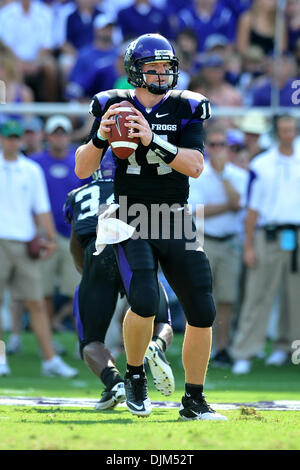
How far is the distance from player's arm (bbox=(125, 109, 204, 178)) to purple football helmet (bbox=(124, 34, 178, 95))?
0.27 m

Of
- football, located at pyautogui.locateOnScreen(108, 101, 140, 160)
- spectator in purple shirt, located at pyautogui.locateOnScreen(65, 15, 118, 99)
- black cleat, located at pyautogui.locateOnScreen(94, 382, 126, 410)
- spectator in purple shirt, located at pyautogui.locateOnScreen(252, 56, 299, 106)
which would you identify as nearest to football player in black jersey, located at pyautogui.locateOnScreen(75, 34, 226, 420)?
football, located at pyautogui.locateOnScreen(108, 101, 140, 160)

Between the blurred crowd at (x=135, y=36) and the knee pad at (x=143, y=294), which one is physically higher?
the blurred crowd at (x=135, y=36)

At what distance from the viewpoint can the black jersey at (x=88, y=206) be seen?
6719 millimetres

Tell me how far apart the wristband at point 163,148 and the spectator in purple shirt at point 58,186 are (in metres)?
5.31

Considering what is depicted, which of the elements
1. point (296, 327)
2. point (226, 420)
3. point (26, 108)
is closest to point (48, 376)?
point (296, 327)

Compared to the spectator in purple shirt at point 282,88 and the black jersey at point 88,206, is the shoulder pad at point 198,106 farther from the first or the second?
the spectator in purple shirt at point 282,88

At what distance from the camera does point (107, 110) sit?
17.9 ft

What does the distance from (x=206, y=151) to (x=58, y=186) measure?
1.70m

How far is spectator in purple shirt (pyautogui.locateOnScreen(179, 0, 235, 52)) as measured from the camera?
13188 mm

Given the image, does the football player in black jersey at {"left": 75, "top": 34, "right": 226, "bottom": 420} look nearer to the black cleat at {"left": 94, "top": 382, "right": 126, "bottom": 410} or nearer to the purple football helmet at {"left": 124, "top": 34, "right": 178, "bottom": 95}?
the purple football helmet at {"left": 124, "top": 34, "right": 178, "bottom": 95}

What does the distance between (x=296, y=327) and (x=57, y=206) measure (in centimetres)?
292

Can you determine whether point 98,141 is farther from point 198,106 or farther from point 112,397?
point 112,397

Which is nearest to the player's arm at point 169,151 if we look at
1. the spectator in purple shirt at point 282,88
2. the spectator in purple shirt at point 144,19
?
the spectator in purple shirt at point 282,88

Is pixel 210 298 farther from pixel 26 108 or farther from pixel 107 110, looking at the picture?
pixel 26 108
